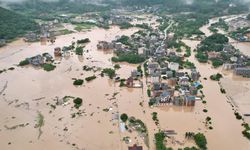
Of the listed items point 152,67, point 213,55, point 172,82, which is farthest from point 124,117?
point 213,55

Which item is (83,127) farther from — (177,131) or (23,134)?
(177,131)

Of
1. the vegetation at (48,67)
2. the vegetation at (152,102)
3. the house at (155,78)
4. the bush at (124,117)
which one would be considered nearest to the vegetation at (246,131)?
the vegetation at (152,102)

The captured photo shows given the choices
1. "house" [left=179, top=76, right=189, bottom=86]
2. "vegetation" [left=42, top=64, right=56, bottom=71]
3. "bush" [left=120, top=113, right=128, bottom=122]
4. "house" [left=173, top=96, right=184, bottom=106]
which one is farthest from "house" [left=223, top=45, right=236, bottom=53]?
"vegetation" [left=42, top=64, right=56, bottom=71]

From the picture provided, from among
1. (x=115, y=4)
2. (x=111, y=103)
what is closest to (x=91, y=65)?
(x=111, y=103)

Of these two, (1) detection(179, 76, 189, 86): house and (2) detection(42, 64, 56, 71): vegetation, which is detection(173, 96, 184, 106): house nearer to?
(1) detection(179, 76, 189, 86): house

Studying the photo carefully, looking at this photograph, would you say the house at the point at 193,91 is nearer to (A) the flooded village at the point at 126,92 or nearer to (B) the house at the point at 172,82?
(A) the flooded village at the point at 126,92
